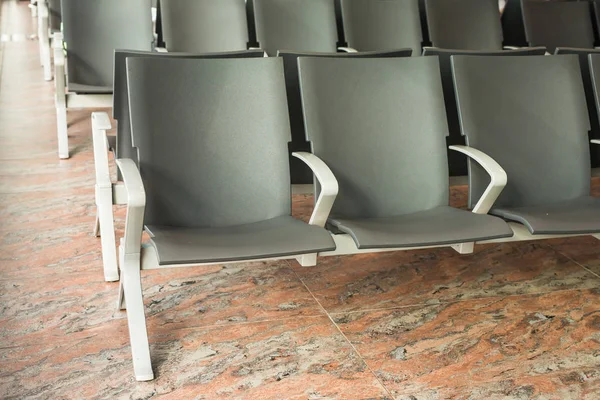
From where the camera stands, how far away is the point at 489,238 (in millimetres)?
2176

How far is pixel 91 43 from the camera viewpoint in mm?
3947

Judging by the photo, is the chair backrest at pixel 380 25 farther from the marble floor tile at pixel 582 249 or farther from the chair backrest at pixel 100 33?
the marble floor tile at pixel 582 249

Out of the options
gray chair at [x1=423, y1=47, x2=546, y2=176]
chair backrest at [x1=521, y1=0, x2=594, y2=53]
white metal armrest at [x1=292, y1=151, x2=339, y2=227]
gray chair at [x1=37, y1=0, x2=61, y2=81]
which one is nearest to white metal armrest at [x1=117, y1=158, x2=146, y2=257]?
white metal armrest at [x1=292, y1=151, x2=339, y2=227]

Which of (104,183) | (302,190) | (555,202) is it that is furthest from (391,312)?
(104,183)

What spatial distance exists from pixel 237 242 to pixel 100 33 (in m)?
2.35

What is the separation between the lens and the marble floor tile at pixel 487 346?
6.43 feet

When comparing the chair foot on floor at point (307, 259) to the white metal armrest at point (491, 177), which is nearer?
the chair foot on floor at point (307, 259)

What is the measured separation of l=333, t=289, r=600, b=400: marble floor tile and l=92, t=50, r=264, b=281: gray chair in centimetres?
79

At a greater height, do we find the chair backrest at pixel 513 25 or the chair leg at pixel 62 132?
the chair backrest at pixel 513 25

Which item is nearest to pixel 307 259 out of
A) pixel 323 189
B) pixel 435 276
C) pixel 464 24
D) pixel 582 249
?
pixel 323 189

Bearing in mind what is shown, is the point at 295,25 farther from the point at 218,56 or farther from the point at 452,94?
the point at 218,56

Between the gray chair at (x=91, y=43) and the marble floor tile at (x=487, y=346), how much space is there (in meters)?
2.21

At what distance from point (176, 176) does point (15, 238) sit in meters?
0.95

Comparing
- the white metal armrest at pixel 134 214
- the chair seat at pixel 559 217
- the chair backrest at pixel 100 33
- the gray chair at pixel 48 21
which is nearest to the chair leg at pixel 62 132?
the chair backrest at pixel 100 33
